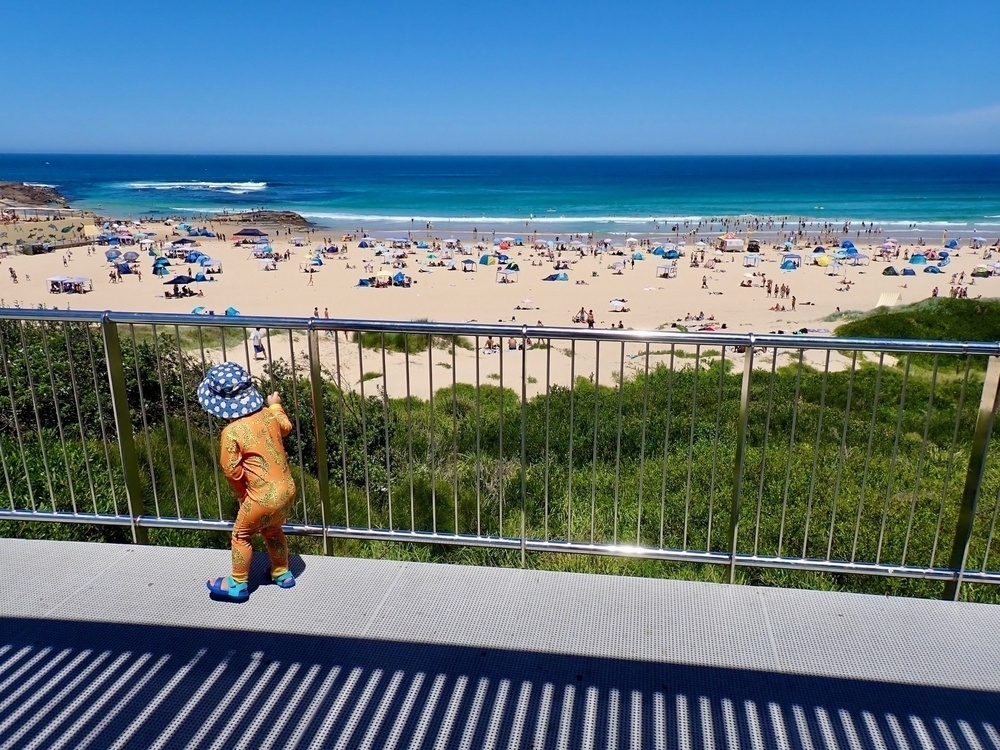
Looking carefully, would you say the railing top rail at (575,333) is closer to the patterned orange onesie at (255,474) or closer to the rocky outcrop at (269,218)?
the patterned orange onesie at (255,474)

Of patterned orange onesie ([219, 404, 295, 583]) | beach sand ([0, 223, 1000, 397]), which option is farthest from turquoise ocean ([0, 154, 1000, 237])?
patterned orange onesie ([219, 404, 295, 583])

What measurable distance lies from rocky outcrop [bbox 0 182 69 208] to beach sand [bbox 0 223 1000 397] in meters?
42.6

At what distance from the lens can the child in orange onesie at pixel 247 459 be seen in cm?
369

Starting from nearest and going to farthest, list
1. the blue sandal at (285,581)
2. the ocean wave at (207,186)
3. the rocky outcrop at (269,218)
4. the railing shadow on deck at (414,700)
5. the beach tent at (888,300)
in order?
the railing shadow on deck at (414,700)
the blue sandal at (285,581)
the beach tent at (888,300)
the rocky outcrop at (269,218)
the ocean wave at (207,186)

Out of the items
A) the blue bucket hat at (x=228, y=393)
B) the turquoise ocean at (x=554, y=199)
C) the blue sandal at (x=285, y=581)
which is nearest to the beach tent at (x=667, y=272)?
the turquoise ocean at (x=554, y=199)

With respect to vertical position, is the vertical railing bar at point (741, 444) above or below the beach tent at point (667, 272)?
above

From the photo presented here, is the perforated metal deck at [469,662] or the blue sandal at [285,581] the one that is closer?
the perforated metal deck at [469,662]

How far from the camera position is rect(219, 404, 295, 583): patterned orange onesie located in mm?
3725

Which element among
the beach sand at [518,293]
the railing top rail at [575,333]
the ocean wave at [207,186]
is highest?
the railing top rail at [575,333]

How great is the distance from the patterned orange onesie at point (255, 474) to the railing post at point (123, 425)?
92 cm

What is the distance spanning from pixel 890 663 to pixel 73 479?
487cm

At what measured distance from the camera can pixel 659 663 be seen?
3.46 meters

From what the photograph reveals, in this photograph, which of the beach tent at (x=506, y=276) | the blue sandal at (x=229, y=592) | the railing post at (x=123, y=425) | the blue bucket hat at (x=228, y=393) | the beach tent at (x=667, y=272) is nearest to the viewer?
the blue bucket hat at (x=228, y=393)

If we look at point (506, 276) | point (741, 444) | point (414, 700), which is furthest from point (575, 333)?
point (506, 276)
